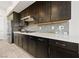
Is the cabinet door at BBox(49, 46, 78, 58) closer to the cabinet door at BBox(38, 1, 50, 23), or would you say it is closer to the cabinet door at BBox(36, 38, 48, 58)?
the cabinet door at BBox(36, 38, 48, 58)

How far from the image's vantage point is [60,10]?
8.98ft

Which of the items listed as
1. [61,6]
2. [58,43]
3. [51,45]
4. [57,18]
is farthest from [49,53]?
→ [61,6]

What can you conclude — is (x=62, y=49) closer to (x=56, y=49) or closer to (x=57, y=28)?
(x=56, y=49)

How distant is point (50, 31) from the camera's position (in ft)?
12.7

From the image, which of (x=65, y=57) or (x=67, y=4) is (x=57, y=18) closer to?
(x=67, y=4)

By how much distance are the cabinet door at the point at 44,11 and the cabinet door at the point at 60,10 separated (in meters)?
0.28

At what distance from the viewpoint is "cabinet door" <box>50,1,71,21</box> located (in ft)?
8.18

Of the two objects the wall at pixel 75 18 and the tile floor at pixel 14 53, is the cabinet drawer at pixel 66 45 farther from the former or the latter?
the tile floor at pixel 14 53

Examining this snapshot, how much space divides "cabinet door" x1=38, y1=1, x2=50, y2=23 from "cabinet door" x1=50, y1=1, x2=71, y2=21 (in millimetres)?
278

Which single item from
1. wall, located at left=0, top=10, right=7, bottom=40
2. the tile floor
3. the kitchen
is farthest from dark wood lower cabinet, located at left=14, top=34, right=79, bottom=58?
wall, located at left=0, top=10, right=7, bottom=40


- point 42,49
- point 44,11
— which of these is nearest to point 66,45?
point 42,49

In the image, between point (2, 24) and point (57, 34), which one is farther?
point (2, 24)

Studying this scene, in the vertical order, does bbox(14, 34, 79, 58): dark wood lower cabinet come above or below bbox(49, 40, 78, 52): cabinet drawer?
below

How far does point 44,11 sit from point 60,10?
40.5 inches
